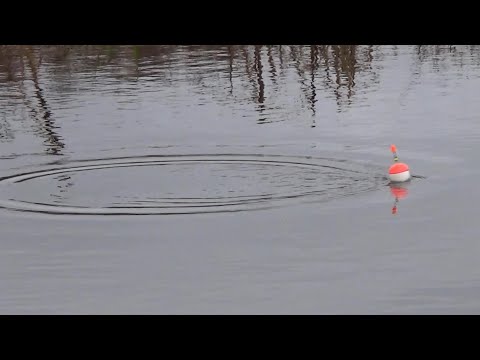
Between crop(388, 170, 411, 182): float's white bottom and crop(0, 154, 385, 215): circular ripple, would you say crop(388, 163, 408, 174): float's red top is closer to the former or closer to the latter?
crop(388, 170, 411, 182): float's white bottom

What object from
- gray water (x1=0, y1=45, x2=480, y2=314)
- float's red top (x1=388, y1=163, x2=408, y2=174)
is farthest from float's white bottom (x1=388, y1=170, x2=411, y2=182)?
gray water (x1=0, y1=45, x2=480, y2=314)

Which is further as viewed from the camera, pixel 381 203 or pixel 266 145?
pixel 266 145

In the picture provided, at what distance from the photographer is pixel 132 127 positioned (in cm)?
2125

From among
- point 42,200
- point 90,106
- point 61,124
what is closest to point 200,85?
point 90,106

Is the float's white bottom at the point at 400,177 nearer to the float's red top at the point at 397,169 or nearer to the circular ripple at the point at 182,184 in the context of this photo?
the float's red top at the point at 397,169

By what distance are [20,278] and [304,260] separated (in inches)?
113

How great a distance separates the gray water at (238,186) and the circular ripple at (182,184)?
0.05 metres

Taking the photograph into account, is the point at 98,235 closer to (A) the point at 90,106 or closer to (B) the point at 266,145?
(B) the point at 266,145

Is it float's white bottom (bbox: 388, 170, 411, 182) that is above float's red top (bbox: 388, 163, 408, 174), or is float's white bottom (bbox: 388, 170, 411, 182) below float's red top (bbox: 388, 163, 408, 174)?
below

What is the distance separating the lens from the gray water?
11.3 metres

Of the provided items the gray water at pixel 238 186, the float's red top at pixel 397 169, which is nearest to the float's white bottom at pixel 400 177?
the float's red top at pixel 397 169

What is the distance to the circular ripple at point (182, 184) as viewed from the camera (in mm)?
15016

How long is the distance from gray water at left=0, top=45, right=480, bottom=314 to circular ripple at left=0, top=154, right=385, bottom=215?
0.05 meters

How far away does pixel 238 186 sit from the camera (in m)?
15.9
